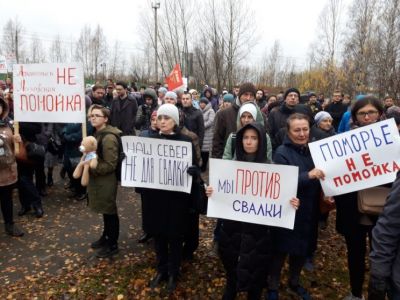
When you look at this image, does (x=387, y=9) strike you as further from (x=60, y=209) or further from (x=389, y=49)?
(x=60, y=209)

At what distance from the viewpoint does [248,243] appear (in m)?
3.12

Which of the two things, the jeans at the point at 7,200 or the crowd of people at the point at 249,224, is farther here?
the jeans at the point at 7,200

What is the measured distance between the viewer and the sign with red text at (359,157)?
3.00m

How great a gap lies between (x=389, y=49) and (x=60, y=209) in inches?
693

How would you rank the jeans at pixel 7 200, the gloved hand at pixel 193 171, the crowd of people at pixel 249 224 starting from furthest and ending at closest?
1. the jeans at pixel 7 200
2. the gloved hand at pixel 193 171
3. the crowd of people at pixel 249 224

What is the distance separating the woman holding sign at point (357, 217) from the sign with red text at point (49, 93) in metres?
3.65

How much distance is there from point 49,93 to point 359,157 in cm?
425

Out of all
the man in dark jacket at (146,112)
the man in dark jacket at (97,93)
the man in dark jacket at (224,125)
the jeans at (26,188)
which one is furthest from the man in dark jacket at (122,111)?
the man in dark jacket at (224,125)

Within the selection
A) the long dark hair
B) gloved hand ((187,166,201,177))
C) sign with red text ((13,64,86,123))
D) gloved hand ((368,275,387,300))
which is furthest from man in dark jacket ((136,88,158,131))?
gloved hand ((368,275,387,300))

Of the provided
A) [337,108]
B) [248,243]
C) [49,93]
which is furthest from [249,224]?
[337,108]

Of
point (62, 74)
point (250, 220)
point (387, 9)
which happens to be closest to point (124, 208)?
point (62, 74)

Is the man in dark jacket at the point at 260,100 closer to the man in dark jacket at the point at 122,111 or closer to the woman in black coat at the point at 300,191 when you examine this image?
the man in dark jacket at the point at 122,111

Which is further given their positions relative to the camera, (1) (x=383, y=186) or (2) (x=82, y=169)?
(2) (x=82, y=169)

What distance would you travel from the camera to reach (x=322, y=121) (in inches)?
229
